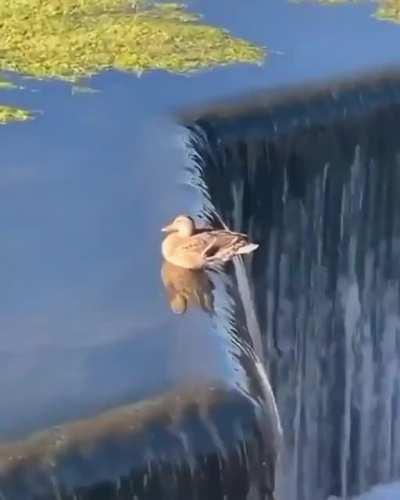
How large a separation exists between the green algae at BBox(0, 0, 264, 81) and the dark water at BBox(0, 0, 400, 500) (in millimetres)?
128

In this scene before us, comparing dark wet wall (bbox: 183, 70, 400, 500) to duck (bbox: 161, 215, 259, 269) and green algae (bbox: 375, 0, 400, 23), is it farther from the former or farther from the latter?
duck (bbox: 161, 215, 259, 269)

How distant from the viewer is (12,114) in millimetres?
5191

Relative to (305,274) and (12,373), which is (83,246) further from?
(305,274)

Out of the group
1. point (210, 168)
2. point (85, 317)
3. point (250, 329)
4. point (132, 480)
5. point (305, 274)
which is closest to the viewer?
point (132, 480)

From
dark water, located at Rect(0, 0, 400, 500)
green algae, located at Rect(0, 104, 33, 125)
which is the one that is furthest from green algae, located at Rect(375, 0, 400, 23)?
green algae, located at Rect(0, 104, 33, 125)

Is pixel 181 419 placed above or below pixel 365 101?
below

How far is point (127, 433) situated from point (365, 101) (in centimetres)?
291

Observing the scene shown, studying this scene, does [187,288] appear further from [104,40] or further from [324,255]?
[104,40]

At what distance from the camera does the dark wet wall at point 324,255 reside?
18.2ft

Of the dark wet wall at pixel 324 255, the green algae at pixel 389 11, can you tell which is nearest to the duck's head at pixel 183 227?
the dark wet wall at pixel 324 255

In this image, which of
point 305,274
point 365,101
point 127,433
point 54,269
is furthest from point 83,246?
point 365,101

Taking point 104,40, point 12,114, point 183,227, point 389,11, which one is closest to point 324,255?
point 104,40

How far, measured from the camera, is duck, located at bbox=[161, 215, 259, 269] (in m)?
3.97

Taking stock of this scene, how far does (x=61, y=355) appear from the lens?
367cm
